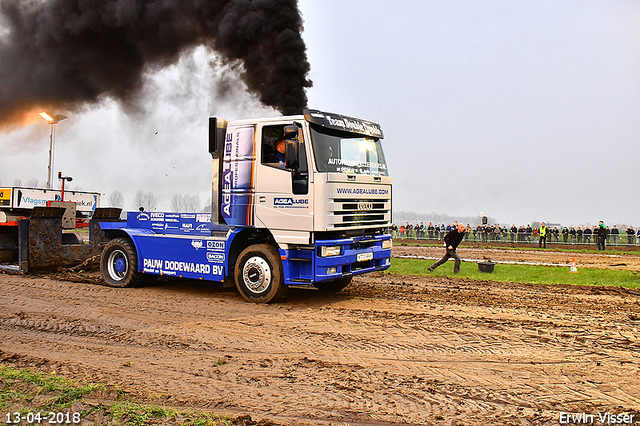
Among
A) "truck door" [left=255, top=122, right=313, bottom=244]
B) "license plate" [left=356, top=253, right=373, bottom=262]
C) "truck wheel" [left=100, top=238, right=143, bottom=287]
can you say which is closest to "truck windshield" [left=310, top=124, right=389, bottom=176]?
"truck door" [left=255, top=122, right=313, bottom=244]

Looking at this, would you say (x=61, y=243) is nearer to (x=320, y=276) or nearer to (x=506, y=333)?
Answer: (x=320, y=276)

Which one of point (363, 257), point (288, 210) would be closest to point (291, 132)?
point (288, 210)

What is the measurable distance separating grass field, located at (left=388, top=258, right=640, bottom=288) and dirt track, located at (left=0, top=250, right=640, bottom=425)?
10.7 feet

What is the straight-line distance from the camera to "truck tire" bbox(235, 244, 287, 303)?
28.8 ft

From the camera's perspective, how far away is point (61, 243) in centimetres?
1259

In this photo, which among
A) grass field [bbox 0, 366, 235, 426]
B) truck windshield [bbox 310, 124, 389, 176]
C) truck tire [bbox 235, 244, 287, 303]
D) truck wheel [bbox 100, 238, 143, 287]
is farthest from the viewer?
truck wheel [bbox 100, 238, 143, 287]

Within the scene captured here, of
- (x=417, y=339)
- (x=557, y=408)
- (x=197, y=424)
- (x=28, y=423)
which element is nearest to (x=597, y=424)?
(x=557, y=408)

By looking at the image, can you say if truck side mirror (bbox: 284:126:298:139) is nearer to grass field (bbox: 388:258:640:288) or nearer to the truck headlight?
the truck headlight

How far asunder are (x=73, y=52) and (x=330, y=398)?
1695 cm


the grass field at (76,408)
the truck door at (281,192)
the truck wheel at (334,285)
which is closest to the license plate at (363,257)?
the truck wheel at (334,285)

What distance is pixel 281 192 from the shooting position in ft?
28.5

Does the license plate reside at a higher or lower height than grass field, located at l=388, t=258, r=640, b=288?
higher

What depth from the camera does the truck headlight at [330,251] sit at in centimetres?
842

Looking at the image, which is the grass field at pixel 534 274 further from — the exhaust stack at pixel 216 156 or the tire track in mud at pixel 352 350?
the exhaust stack at pixel 216 156
